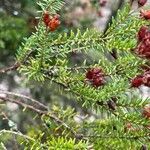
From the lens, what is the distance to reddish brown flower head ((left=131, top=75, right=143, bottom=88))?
1.39m

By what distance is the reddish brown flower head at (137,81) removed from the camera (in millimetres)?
1391

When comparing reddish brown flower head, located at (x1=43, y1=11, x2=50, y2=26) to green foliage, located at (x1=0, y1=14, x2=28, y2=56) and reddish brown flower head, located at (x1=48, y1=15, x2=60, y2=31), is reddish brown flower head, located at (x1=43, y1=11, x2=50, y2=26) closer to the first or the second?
reddish brown flower head, located at (x1=48, y1=15, x2=60, y2=31)

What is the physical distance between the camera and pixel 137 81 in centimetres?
139

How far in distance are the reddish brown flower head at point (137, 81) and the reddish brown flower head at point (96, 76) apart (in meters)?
0.09

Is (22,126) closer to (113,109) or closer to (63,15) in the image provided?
(63,15)

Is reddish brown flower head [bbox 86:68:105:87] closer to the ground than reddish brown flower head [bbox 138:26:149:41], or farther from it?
closer to the ground

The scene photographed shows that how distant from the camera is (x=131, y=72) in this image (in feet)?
4.71

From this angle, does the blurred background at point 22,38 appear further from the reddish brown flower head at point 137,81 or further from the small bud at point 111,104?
the reddish brown flower head at point 137,81

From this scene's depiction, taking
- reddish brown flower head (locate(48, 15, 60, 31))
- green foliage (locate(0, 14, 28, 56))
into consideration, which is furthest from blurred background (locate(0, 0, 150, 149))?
reddish brown flower head (locate(48, 15, 60, 31))

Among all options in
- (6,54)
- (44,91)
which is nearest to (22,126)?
(44,91)

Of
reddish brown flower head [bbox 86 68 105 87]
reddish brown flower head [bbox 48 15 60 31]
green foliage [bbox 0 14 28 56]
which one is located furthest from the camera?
green foliage [bbox 0 14 28 56]

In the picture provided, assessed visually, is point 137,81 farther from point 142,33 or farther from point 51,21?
point 51,21

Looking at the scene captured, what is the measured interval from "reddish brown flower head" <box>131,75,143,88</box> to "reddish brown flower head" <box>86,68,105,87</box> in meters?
0.09

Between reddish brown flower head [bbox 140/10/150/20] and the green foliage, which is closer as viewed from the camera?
reddish brown flower head [bbox 140/10/150/20]
